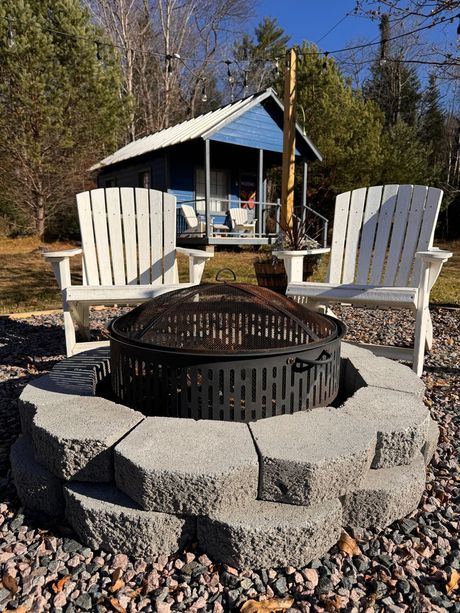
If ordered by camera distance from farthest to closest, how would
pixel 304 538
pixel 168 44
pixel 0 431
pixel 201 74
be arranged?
pixel 201 74 → pixel 168 44 → pixel 0 431 → pixel 304 538

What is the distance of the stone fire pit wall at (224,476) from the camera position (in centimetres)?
119

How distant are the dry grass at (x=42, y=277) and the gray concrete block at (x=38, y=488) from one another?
2944mm

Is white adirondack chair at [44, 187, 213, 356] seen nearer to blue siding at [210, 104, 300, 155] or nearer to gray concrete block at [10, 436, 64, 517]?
gray concrete block at [10, 436, 64, 517]

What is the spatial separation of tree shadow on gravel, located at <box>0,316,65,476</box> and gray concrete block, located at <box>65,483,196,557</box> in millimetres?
621

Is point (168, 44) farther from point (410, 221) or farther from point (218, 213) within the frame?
Result: point (410, 221)

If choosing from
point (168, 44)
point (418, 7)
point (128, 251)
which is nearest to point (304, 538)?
point (128, 251)

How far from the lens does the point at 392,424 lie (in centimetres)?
144

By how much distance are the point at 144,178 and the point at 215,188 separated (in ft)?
6.90

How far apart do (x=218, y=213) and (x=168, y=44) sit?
8.48m

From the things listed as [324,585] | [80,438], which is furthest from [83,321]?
[324,585]

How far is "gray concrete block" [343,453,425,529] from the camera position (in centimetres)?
134

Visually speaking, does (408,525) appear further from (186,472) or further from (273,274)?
(273,274)

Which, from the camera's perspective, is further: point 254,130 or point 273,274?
point 254,130

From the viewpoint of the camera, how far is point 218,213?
10.9 m
